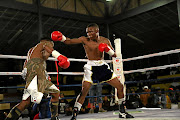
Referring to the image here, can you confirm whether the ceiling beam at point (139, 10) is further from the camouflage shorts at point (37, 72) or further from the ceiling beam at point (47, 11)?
the camouflage shorts at point (37, 72)

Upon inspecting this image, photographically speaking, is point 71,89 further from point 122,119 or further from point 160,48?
point 122,119

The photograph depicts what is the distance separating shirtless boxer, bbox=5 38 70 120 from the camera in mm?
1978

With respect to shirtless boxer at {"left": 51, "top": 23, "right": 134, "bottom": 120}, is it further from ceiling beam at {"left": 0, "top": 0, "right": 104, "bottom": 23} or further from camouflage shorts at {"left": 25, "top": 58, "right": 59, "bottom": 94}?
ceiling beam at {"left": 0, "top": 0, "right": 104, "bottom": 23}

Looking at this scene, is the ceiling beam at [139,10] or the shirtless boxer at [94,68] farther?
the ceiling beam at [139,10]

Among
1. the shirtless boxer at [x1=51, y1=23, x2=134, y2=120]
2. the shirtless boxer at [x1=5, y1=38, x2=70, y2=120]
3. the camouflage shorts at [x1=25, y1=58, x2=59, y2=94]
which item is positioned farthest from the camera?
the shirtless boxer at [x1=51, y1=23, x2=134, y2=120]

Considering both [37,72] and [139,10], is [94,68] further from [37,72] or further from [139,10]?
[139,10]

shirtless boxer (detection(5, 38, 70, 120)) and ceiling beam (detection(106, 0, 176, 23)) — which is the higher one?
ceiling beam (detection(106, 0, 176, 23))

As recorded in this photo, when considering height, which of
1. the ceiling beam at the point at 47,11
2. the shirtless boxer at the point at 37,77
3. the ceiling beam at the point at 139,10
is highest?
the ceiling beam at the point at 139,10

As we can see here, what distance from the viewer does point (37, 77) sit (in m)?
2.13

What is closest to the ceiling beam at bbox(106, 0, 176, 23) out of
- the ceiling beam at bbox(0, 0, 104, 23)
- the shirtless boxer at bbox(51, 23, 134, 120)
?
the ceiling beam at bbox(0, 0, 104, 23)

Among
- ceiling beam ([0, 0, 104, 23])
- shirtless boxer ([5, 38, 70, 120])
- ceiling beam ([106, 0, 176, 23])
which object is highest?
ceiling beam ([106, 0, 176, 23])

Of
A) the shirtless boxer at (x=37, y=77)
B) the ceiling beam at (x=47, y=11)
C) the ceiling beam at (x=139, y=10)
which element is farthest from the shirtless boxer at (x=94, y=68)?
the ceiling beam at (x=139, y=10)

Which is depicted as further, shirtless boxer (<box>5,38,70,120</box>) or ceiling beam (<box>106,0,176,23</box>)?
ceiling beam (<box>106,0,176,23</box>)

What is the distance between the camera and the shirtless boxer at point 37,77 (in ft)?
6.49
